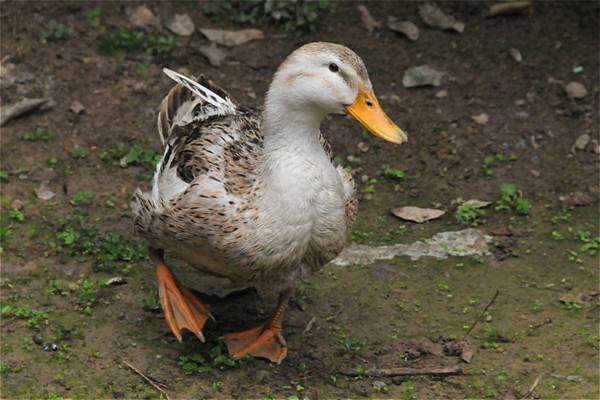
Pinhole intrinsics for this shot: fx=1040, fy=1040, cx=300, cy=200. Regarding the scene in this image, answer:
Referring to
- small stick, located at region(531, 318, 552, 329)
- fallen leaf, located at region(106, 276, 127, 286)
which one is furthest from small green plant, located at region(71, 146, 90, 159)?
small stick, located at region(531, 318, 552, 329)

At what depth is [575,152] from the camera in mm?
7441

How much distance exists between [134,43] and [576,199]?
11.6 ft

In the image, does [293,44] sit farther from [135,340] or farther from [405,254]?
[135,340]

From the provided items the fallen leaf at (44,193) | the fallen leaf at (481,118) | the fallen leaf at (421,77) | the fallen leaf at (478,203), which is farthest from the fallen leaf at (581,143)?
the fallen leaf at (44,193)

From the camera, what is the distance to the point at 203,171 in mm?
5215

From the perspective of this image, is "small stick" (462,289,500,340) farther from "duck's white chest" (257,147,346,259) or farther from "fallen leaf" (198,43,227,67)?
"fallen leaf" (198,43,227,67)

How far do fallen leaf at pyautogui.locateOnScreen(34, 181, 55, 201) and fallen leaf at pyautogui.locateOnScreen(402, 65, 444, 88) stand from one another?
9.35 feet

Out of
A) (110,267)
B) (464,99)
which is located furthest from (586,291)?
(110,267)

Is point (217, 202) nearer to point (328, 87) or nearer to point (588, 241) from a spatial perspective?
point (328, 87)

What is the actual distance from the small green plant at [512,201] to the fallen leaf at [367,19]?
79.0 inches

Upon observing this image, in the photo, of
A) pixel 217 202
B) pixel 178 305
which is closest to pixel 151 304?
pixel 178 305

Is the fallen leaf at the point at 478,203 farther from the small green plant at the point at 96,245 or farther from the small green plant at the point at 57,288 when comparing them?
the small green plant at the point at 57,288

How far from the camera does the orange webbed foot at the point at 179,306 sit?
546 cm

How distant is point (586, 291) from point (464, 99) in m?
2.25
